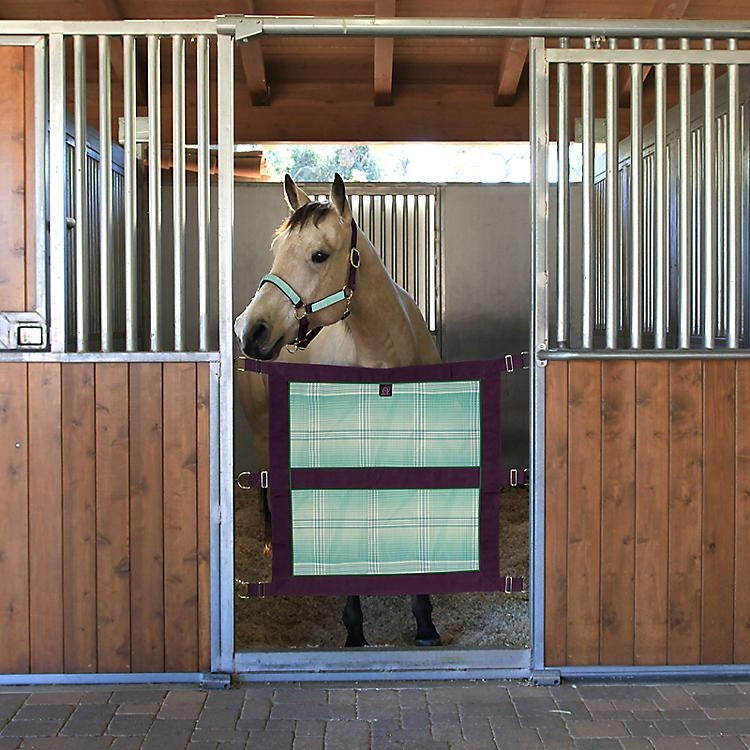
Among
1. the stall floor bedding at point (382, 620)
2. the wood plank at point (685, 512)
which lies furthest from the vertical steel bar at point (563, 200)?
the stall floor bedding at point (382, 620)

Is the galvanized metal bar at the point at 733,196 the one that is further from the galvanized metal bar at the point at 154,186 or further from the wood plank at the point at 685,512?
the galvanized metal bar at the point at 154,186

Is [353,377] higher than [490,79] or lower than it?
lower

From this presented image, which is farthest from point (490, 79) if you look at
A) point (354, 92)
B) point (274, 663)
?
point (274, 663)

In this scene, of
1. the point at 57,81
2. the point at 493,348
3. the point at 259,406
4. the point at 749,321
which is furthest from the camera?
the point at 493,348

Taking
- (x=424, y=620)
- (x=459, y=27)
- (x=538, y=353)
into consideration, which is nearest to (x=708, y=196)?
(x=538, y=353)

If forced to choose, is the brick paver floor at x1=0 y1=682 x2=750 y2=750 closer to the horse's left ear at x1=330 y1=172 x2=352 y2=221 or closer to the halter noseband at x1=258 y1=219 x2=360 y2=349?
the halter noseband at x1=258 y1=219 x2=360 y2=349

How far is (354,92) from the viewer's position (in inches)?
240

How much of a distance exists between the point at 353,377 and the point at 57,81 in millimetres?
1203

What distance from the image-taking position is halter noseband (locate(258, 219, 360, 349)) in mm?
2691

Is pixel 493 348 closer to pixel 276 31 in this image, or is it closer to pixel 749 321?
pixel 749 321

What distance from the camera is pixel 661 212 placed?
2.61 m

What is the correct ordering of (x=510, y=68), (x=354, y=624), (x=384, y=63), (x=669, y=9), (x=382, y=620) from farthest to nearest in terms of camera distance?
(x=510, y=68) → (x=384, y=63) → (x=669, y=9) → (x=382, y=620) → (x=354, y=624)

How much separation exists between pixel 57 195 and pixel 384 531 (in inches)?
54.0

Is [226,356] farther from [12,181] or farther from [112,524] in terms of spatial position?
[12,181]
